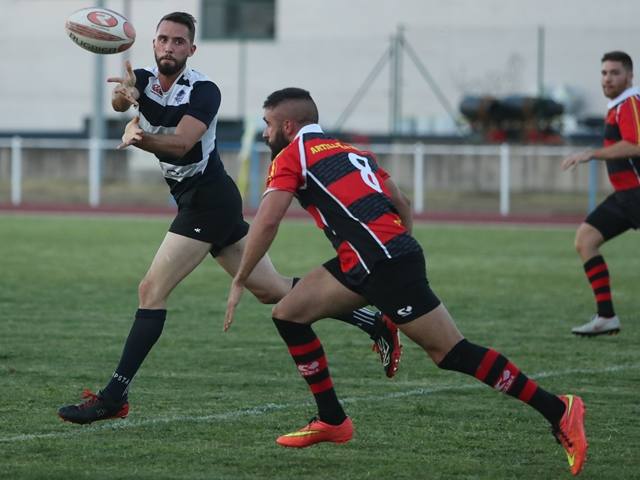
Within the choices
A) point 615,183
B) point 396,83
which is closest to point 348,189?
point 615,183

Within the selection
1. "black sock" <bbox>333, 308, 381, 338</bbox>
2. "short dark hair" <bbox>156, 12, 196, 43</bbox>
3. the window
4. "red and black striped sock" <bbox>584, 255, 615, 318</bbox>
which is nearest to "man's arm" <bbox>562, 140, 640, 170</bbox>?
"red and black striped sock" <bbox>584, 255, 615, 318</bbox>

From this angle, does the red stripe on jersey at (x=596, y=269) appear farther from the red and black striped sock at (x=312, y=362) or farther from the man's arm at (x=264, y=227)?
the man's arm at (x=264, y=227)

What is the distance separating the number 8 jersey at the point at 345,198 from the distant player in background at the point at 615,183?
4579 millimetres

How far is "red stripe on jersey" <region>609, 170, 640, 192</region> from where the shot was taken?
1105 cm

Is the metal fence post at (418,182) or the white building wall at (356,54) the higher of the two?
the white building wall at (356,54)

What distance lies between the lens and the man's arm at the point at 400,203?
6.72 metres

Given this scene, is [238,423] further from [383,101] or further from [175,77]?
[383,101]

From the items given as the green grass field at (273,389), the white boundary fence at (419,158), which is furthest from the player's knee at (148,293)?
the white boundary fence at (419,158)

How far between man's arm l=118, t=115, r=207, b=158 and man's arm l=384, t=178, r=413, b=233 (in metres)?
1.20

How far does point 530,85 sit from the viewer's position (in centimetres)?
3266

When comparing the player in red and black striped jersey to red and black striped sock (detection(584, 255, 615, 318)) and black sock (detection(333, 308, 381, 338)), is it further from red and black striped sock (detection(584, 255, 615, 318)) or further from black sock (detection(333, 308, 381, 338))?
red and black striped sock (detection(584, 255, 615, 318))

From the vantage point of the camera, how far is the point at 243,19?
3756cm

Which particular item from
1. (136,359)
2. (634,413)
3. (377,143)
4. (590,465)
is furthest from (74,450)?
(377,143)

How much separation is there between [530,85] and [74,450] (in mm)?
27177
